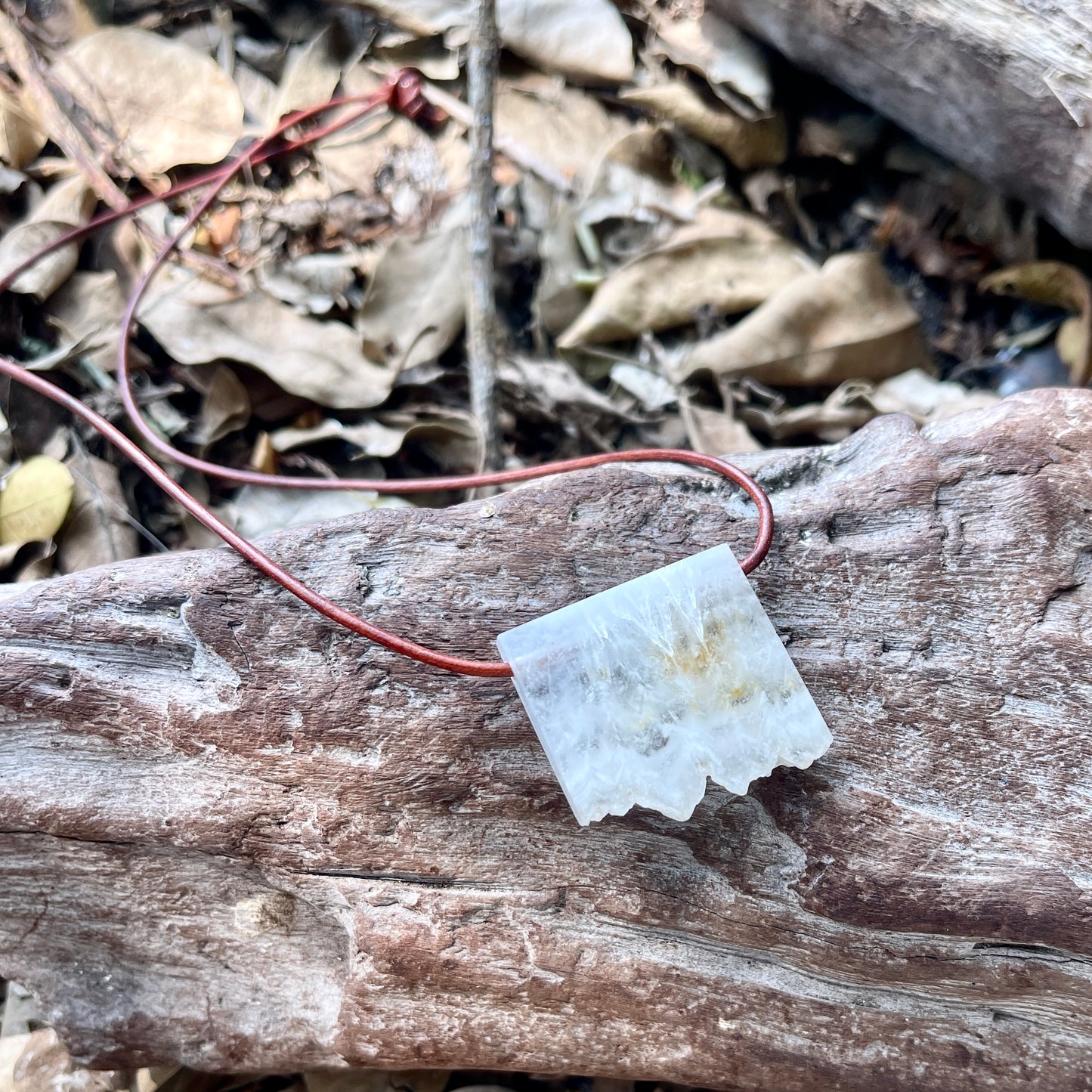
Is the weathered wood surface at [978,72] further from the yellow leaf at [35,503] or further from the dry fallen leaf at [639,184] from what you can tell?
the yellow leaf at [35,503]

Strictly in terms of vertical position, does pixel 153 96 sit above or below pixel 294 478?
above

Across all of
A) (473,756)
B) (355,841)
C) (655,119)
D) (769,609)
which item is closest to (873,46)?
(655,119)

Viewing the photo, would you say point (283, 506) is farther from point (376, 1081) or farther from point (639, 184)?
point (639, 184)

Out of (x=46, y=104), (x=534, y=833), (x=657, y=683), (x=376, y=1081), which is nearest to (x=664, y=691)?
(x=657, y=683)

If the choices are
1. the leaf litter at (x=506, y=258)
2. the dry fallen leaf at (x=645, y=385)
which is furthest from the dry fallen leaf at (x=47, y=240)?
the dry fallen leaf at (x=645, y=385)

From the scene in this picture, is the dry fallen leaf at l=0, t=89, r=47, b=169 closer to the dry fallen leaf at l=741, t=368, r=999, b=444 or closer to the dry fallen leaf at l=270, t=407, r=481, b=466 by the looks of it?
the dry fallen leaf at l=270, t=407, r=481, b=466

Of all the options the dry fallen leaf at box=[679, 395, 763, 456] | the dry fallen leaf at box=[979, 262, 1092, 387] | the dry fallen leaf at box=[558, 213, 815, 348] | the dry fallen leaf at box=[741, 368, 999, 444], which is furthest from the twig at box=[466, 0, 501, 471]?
the dry fallen leaf at box=[979, 262, 1092, 387]
